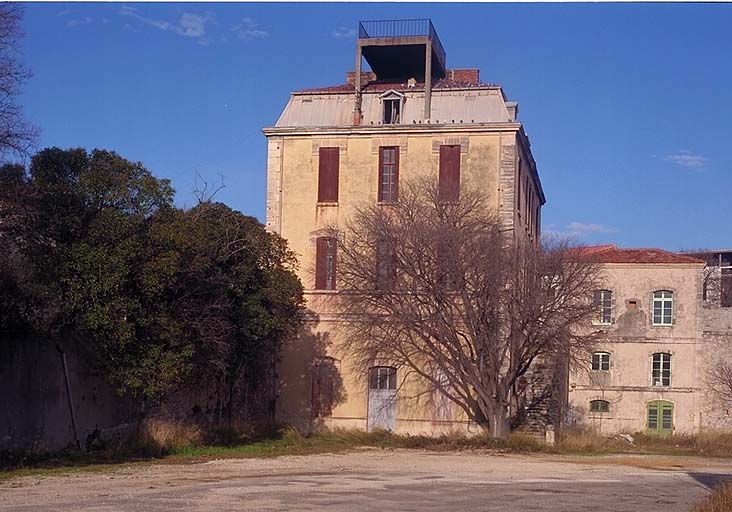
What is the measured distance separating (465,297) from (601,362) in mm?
17218

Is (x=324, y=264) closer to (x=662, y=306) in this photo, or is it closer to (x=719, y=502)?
(x=662, y=306)

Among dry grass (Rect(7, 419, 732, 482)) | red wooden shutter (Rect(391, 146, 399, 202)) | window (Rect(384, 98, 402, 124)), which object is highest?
window (Rect(384, 98, 402, 124))

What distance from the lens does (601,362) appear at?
44.2 meters

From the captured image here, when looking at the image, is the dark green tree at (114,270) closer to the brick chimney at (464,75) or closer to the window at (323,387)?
the window at (323,387)

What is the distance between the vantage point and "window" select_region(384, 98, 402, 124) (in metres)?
34.2

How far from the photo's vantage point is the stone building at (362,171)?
33.1 meters

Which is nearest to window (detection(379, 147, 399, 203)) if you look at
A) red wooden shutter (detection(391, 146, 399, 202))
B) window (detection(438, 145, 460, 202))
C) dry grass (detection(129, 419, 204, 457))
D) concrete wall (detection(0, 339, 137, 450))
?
red wooden shutter (detection(391, 146, 399, 202))

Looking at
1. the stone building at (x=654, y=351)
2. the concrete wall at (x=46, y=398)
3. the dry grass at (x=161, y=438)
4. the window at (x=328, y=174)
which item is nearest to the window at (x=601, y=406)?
the stone building at (x=654, y=351)

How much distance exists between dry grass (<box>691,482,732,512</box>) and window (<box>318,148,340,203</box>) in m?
22.8

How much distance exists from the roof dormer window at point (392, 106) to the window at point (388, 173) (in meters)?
1.06

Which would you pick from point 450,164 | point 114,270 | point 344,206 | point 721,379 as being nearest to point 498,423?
point 450,164

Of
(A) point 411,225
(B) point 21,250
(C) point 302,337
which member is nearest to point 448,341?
(A) point 411,225

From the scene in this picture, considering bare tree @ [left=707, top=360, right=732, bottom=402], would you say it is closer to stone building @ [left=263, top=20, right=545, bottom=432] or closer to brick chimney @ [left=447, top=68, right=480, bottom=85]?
stone building @ [left=263, top=20, right=545, bottom=432]

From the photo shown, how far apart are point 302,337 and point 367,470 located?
13.1 metres
